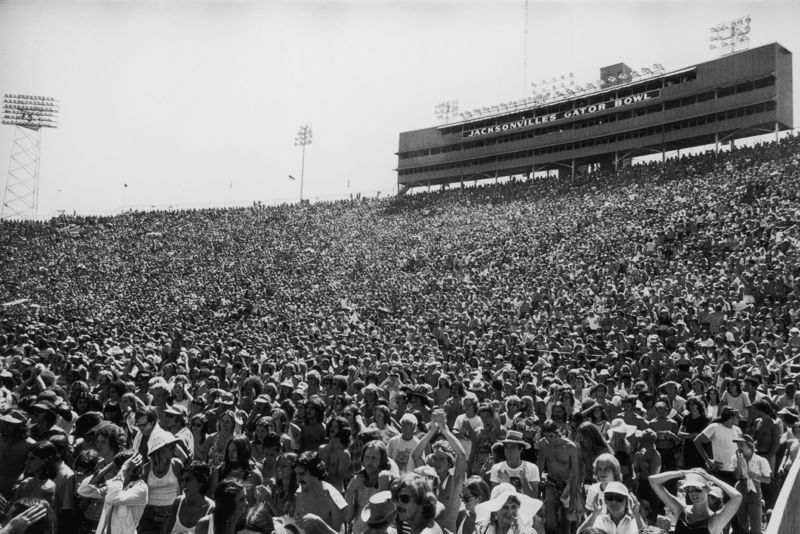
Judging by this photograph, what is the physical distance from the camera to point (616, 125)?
43906 millimetres

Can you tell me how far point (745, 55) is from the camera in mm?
38531

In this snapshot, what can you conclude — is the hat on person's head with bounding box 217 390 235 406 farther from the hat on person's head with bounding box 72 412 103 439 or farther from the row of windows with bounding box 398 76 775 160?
the row of windows with bounding box 398 76 775 160

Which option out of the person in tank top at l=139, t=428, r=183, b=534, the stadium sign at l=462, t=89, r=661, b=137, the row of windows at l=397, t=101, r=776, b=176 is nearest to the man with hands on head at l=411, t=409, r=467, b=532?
the person in tank top at l=139, t=428, r=183, b=534

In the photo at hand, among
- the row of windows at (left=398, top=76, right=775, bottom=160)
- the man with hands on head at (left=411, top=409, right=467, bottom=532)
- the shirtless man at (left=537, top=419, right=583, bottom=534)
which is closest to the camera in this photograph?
the man with hands on head at (left=411, top=409, right=467, bottom=532)

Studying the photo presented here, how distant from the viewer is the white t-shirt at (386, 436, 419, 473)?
6.36m

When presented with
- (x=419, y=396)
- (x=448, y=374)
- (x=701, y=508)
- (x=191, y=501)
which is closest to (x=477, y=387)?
(x=448, y=374)

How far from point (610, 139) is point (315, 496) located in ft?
143

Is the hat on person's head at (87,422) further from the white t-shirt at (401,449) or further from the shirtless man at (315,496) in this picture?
the white t-shirt at (401,449)

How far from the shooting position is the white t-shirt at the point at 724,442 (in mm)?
6754

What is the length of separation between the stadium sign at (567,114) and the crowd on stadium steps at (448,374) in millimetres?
7054

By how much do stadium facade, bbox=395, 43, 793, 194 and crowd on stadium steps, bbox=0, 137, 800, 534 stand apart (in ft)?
19.6

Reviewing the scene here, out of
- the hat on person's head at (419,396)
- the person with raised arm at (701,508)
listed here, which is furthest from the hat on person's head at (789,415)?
the hat on person's head at (419,396)

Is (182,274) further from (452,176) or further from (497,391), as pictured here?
(497,391)

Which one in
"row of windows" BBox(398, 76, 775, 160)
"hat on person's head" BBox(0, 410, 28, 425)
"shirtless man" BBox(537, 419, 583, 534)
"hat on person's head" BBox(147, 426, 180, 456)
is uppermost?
"row of windows" BBox(398, 76, 775, 160)
